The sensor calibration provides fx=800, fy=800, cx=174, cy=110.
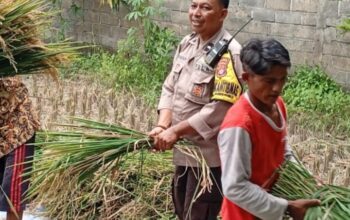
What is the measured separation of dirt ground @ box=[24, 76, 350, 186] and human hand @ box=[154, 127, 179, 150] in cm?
145

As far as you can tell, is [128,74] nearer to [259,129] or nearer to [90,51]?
[90,51]

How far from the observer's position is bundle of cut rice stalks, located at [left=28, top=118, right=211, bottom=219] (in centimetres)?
349

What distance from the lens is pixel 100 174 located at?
377cm

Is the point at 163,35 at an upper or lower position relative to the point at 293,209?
upper

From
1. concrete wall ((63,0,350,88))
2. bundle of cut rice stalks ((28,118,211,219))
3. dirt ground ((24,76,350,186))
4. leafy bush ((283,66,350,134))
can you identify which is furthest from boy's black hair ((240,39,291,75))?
concrete wall ((63,0,350,88))

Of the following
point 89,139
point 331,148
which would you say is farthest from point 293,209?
point 331,148

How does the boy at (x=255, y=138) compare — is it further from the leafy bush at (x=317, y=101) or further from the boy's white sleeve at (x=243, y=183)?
the leafy bush at (x=317, y=101)

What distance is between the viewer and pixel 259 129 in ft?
8.85

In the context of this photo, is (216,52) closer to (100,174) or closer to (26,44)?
(100,174)

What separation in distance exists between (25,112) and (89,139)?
0.52 metres

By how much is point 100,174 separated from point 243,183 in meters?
1.25

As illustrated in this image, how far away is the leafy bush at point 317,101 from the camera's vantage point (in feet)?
20.8

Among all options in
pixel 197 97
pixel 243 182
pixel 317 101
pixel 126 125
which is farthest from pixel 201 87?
Answer: pixel 317 101

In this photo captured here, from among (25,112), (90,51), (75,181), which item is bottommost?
(75,181)
